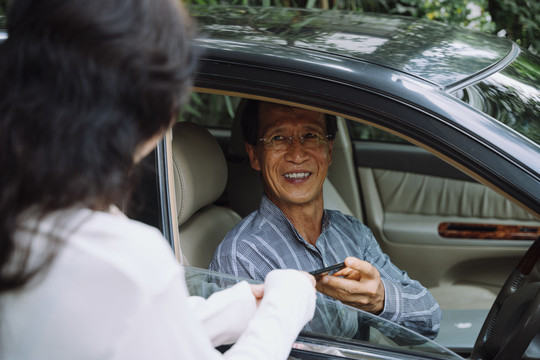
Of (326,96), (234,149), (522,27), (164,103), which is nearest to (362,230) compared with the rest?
(234,149)

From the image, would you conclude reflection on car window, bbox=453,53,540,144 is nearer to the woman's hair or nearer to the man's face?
the man's face

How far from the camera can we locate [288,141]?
6.60 ft

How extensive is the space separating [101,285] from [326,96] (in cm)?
74

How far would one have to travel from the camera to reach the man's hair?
6.73ft

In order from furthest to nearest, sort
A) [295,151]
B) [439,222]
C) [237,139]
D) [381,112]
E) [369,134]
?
[369,134] < [439,222] < [237,139] < [295,151] < [381,112]

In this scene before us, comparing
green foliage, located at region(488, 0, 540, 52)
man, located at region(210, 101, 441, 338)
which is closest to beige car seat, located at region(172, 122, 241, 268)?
man, located at region(210, 101, 441, 338)

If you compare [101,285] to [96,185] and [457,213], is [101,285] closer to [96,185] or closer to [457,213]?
[96,185]

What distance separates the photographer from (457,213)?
308 centimetres

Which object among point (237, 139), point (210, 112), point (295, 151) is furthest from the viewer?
point (210, 112)

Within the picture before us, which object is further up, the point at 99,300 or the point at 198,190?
the point at 99,300

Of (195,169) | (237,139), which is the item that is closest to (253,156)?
(195,169)

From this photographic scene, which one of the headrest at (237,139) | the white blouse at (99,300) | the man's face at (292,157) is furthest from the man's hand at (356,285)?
the headrest at (237,139)

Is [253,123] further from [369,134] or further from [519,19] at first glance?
[519,19]

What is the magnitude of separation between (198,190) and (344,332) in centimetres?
76
